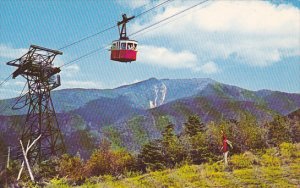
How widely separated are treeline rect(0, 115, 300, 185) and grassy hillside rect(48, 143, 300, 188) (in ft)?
7.32

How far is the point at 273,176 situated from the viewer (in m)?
14.3

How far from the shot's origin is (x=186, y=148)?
22.5 m

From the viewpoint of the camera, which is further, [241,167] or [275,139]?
[275,139]

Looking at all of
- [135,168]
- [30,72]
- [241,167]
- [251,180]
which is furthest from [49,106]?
[251,180]

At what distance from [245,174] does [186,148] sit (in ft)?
23.5

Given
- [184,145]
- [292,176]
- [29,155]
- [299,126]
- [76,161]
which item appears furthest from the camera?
[29,155]

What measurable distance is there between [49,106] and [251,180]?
2569cm

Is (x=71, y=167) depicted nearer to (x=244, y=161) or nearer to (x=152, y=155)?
(x=152, y=155)

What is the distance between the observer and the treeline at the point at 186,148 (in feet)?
73.0

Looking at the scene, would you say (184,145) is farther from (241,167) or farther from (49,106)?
(49,106)

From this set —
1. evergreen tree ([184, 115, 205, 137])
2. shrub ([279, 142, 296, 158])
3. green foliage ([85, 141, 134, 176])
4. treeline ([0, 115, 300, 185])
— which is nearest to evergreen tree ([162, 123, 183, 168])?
treeline ([0, 115, 300, 185])

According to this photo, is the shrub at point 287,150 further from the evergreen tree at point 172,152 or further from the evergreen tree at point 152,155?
the evergreen tree at point 152,155

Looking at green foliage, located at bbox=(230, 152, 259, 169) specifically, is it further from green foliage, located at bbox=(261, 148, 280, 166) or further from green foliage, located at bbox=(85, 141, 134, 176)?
green foliage, located at bbox=(85, 141, 134, 176)

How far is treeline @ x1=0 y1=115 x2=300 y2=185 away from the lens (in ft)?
73.0
